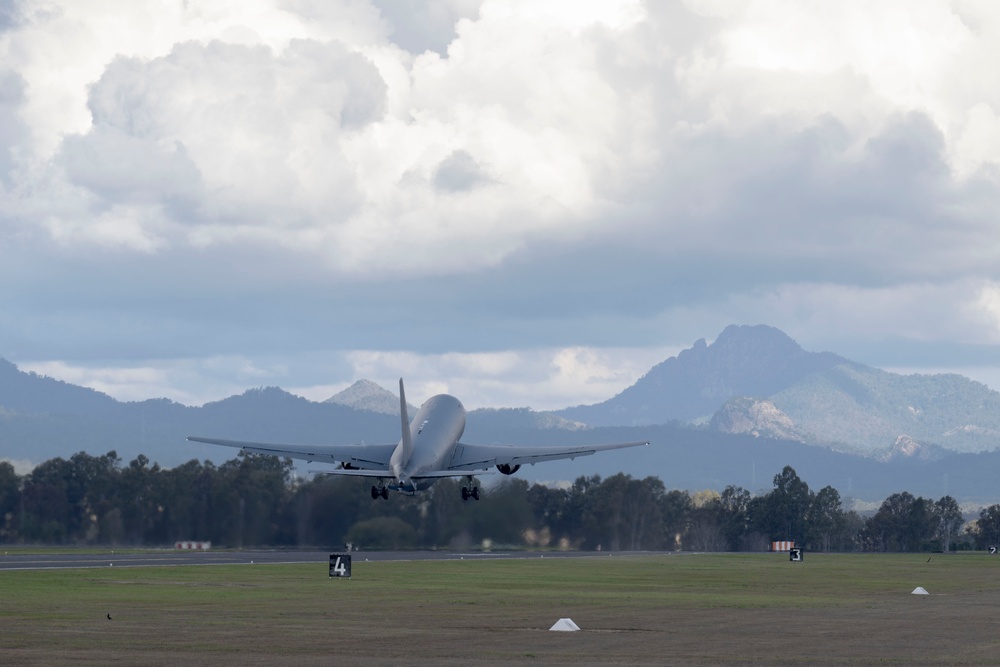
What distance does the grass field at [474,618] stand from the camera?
48094 millimetres

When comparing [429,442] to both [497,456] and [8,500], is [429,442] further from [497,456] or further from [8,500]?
[8,500]

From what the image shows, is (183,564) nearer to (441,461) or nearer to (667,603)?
(441,461)

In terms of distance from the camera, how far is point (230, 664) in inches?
1732

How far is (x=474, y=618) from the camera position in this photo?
64000mm

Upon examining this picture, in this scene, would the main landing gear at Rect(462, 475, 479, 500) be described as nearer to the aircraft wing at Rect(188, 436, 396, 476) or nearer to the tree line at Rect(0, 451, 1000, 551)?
the aircraft wing at Rect(188, 436, 396, 476)

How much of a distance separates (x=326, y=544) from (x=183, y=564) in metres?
44.8

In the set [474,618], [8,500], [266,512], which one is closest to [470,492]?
[266,512]

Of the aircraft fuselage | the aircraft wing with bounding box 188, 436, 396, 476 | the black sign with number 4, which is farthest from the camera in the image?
the aircraft wing with bounding box 188, 436, 396, 476

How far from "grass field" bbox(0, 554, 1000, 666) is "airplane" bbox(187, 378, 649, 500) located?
1793cm

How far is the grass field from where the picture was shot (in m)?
48.1

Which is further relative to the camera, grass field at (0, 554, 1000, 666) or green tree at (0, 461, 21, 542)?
green tree at (0, 461, 21, 542)

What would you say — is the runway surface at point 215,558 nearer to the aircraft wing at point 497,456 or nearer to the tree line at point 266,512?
the tree line at point 266,512

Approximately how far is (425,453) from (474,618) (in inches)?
2597

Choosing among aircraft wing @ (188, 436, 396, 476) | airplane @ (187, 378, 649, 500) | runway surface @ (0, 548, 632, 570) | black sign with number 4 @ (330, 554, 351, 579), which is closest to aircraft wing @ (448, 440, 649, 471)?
airplane @ (187, 378, 649, 500)
